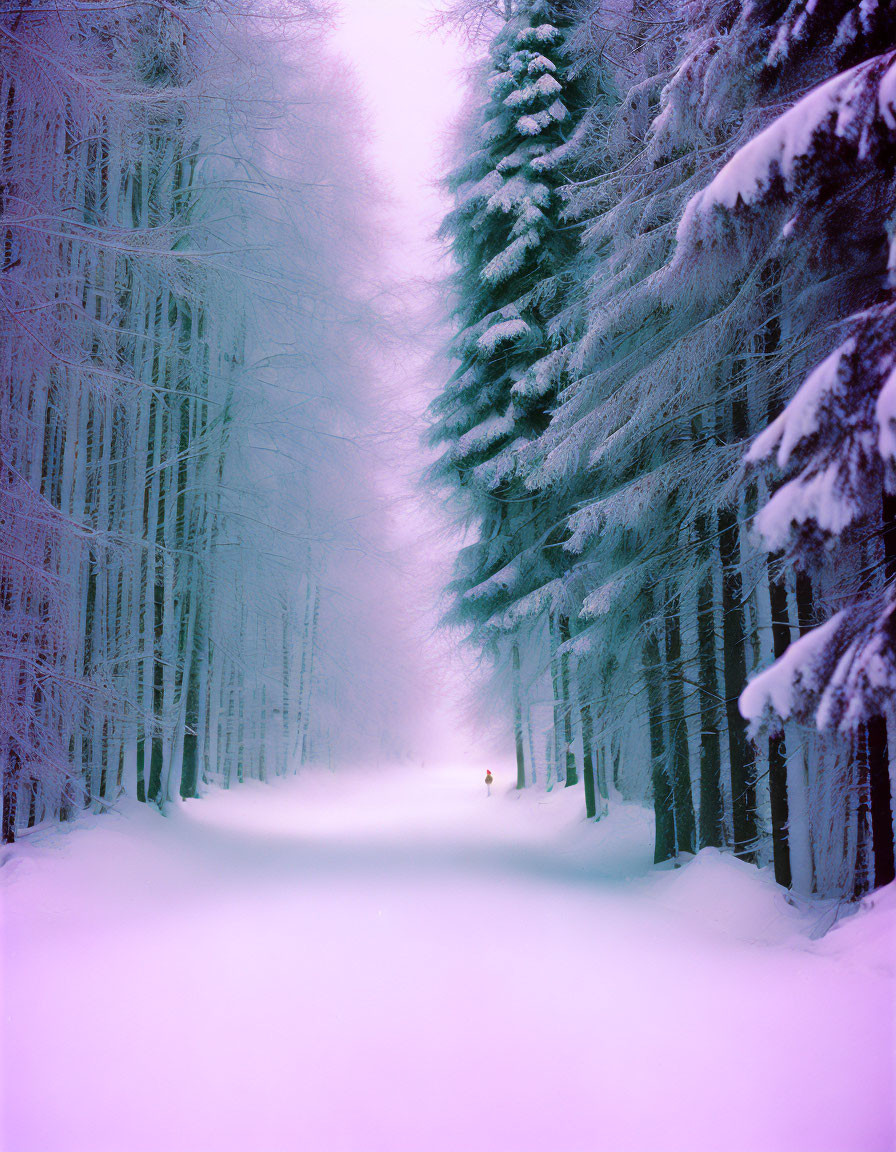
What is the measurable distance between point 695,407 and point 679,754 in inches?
154

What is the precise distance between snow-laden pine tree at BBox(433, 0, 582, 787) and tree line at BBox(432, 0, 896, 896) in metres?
0.05

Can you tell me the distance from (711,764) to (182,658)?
848cm

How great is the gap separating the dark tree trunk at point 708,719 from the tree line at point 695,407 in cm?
3

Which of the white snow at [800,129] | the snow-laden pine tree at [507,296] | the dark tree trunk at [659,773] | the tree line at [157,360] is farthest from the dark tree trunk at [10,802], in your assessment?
the white snow at [800,129]

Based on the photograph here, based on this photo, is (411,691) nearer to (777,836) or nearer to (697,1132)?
(777,836)

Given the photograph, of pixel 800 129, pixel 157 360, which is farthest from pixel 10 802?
pixel 800 129

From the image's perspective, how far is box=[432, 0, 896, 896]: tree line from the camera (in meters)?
3.45

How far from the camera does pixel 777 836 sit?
6.67 meters

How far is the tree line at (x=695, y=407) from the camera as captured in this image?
345cm

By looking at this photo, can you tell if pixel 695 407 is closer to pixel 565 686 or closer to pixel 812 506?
pixel 812 506

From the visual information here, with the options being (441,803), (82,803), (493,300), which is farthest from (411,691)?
(82,803)

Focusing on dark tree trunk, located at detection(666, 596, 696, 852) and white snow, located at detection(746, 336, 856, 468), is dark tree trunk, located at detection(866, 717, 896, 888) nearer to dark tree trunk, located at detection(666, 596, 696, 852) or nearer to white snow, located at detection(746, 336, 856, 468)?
white snow, located at detection(746, 336, 856, 468)

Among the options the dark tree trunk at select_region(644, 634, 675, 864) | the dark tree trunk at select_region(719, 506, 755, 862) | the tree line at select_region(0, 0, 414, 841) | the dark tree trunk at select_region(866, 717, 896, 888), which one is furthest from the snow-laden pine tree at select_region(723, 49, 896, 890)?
the dark tree trunk at select_region(644, 634, 675, 864)

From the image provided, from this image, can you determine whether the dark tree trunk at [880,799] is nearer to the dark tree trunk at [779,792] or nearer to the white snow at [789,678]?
the dark tree trunk at [779,792]
